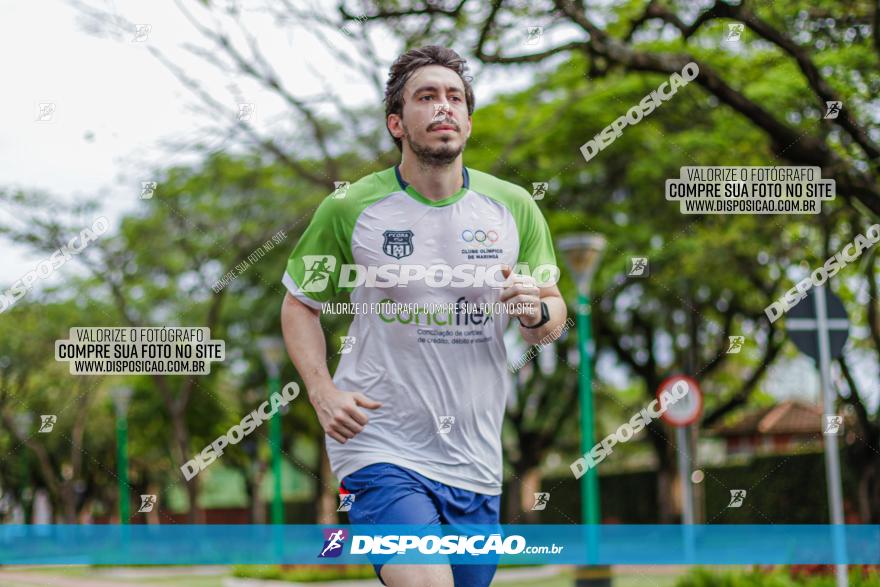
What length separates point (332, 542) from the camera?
453 cm

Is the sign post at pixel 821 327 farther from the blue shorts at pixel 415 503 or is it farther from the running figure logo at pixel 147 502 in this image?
the running figure logo at pixel 147 502

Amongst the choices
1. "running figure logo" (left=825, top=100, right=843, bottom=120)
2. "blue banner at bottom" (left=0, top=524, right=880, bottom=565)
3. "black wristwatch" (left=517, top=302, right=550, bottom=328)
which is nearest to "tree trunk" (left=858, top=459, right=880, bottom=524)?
"blue banner at bottom" (left=0, top=524, right=880, bottom=565)

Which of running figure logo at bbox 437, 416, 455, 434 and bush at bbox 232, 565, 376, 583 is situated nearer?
running figure logo at bbox 437, 416, 455, 434

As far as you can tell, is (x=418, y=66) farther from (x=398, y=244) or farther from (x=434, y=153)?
(x=398, y=244)

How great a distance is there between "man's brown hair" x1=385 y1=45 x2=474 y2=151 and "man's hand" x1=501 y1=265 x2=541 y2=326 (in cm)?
75

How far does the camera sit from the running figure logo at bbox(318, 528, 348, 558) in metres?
4.50

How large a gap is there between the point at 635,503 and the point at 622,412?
96.4 inches

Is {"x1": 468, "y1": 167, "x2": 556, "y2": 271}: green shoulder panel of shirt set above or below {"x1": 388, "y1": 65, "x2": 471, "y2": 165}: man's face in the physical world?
below

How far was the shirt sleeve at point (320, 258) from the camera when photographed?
3920mm

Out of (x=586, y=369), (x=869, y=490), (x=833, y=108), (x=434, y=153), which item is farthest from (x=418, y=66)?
(x=869, y=490)

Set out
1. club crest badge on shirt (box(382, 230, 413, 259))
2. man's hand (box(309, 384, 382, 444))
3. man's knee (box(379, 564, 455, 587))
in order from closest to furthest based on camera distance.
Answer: man's knee (box(379, 564, 455, 587))
man's hand (box(309, 384, 382, 444))
club crest badge on shirt (box(382, 230, 413, 259))

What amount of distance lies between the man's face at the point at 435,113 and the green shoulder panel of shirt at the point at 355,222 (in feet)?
0.88

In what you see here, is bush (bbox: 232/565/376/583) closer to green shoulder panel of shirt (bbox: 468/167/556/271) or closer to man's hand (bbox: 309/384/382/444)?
green shoulder panel of shirt (bbox: 468/167/556/271)

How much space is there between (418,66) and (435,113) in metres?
0.21
